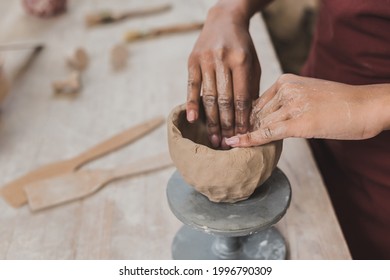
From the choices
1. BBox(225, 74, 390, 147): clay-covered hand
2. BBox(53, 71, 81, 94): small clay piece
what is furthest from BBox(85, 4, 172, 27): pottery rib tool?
BBox(225, 74, 390, 147): clay-covered hand

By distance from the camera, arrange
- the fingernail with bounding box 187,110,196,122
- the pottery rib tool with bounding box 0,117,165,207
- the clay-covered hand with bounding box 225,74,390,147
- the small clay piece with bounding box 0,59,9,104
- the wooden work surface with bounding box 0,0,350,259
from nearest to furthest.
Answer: the clay-covered hand with bounding box 225,74,390,147, the fingernail with bounding box 187,110,196,122, the wooden work surface with bounding box 0,0,350,259, the pottery rib tool with bounding box 0,117,165,207, the small clay piece with bounding box 0,59,9,104

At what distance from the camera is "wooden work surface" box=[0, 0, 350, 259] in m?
1.01

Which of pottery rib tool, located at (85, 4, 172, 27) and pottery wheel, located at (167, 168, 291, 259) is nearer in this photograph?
pottery wheel, located at (167, 168, 291, 259)

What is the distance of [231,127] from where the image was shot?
3.16 ft

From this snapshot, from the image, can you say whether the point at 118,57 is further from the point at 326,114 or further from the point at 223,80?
the point at 326,114

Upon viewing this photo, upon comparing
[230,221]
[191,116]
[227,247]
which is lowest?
[227,247]

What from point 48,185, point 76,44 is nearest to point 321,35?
point 48,185

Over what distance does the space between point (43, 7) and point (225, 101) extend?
1151 millimetres

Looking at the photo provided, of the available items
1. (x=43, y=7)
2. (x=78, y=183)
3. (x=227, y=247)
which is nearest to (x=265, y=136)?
(x=227, y=247)

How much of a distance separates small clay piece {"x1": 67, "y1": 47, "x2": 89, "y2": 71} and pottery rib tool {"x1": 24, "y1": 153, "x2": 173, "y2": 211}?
508mm

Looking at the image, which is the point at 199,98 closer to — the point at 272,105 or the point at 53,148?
the point at 272,105

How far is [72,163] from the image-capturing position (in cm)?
120

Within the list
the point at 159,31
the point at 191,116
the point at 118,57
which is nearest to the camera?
the point at 191,116

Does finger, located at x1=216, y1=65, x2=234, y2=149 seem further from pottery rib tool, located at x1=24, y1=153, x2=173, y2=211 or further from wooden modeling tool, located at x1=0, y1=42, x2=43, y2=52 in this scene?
wooden modeling tool, located at x1=0, y1=42, x2=43, y2=52
